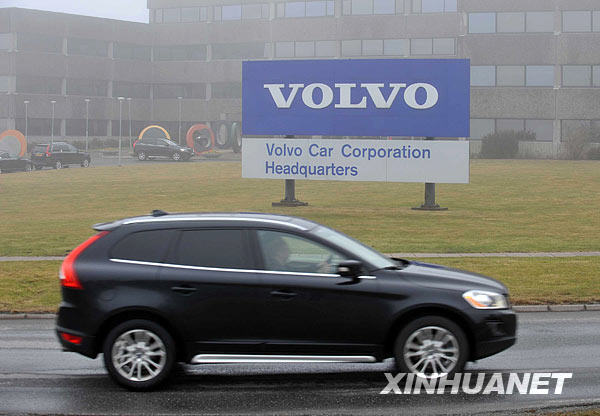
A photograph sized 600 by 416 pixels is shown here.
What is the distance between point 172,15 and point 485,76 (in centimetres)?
4308

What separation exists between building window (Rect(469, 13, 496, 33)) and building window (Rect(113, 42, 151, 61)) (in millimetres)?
43574

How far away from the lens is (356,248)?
29.9 ft

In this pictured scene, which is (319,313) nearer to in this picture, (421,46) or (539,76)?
(539,76)

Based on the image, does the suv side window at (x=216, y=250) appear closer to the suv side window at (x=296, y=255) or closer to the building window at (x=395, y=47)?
the suv side window at (x=296, y=255)

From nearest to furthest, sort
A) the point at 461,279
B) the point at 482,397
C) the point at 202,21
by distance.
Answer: the point at 482,397 < the point at 461,279 < the point at 202,21

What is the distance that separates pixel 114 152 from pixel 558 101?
39997 mm

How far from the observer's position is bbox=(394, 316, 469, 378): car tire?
28.2 feet

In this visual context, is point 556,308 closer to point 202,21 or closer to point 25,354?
point 25,354

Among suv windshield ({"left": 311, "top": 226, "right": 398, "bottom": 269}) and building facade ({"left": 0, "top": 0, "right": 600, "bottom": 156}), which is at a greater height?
building facade ({"left": 0, "top": 0, "right": 600, "bottom": 156})

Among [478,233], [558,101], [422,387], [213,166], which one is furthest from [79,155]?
[422,387]

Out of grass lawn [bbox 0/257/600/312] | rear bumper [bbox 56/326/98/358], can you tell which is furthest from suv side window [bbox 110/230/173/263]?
grass lawn [bbox 0/257/600/312]

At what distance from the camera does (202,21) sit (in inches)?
4026

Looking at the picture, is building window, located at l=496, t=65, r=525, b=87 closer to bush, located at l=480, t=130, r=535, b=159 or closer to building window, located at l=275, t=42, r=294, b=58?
bush, located at l=480, t=130, r=535, b=159

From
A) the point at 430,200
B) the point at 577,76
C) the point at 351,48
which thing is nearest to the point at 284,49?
the point at 351,48
